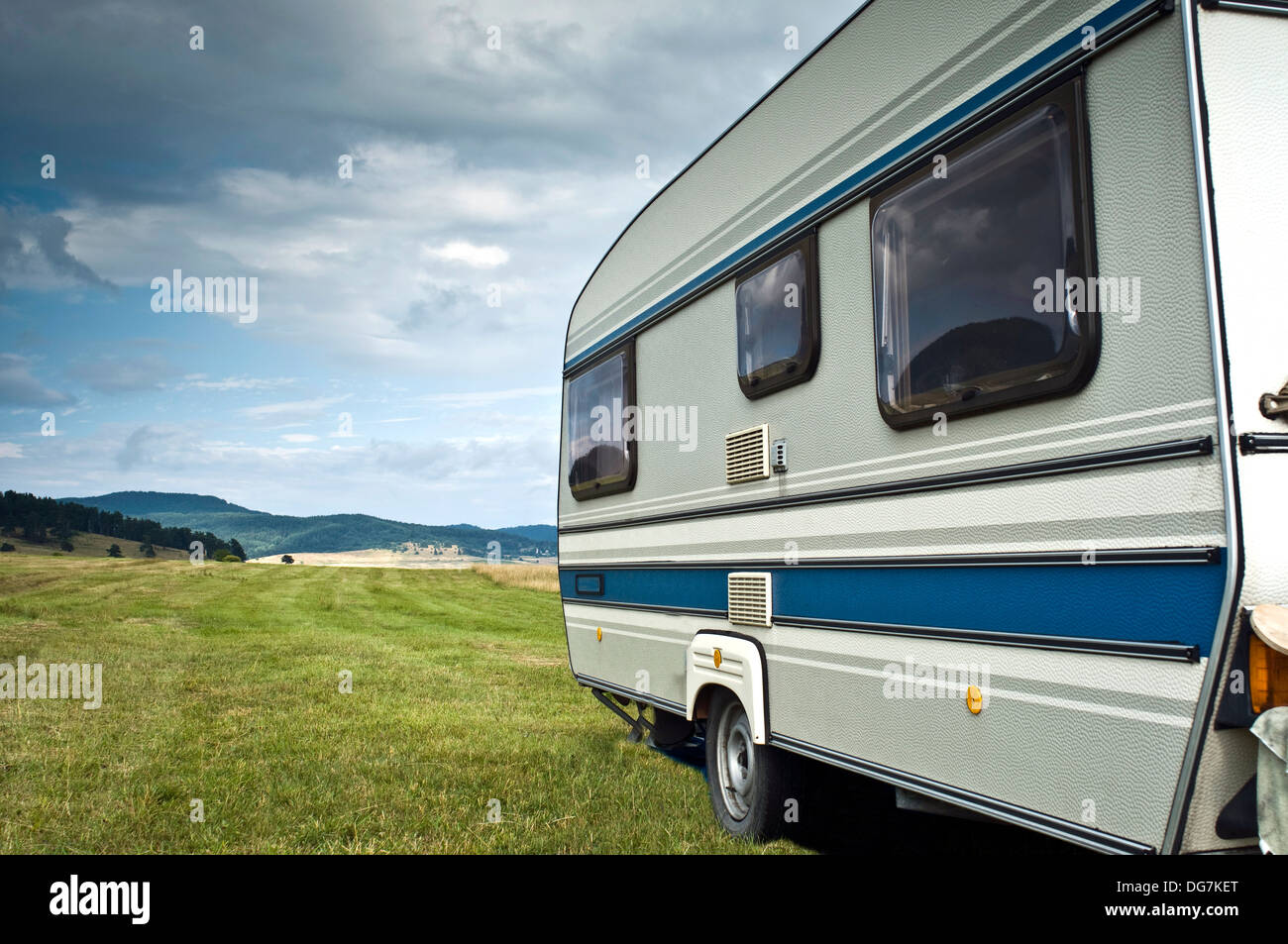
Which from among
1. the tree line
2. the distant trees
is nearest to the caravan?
the tree line

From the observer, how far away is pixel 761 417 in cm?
495

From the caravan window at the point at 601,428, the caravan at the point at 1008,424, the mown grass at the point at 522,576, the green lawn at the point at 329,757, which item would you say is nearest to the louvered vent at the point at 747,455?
the caravan at the point at 1008,424

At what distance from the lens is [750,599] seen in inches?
196

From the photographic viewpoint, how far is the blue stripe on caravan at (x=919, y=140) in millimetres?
2980

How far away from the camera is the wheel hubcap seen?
525 cm

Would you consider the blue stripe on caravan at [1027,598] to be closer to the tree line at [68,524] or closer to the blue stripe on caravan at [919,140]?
the blue stripe on caravan at [919,140]

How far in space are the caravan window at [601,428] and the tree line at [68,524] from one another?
69.6 meters

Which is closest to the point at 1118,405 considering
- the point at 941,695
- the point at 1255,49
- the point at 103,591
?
the point at 1255,49

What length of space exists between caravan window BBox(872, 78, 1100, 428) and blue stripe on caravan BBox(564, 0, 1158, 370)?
0.39ft

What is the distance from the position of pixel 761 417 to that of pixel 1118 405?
2.25 metres

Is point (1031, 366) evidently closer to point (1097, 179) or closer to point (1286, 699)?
A: point (1097, 179)

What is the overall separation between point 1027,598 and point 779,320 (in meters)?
2.09
